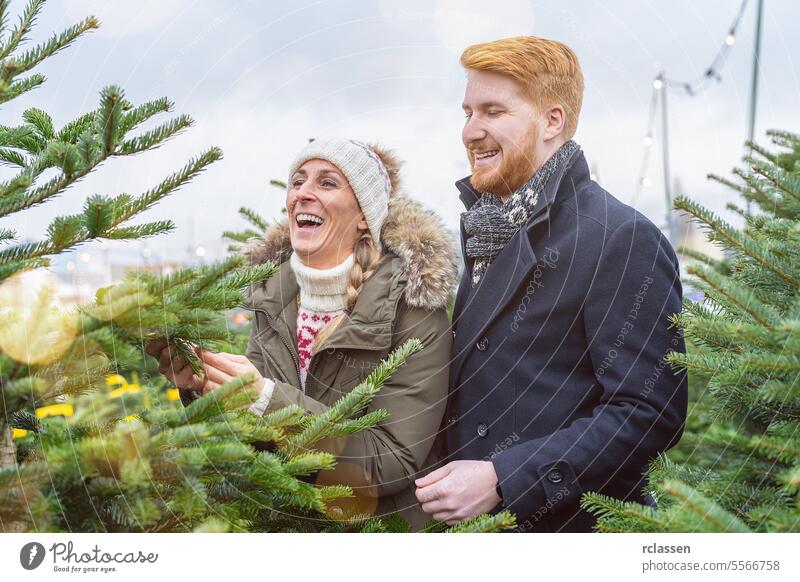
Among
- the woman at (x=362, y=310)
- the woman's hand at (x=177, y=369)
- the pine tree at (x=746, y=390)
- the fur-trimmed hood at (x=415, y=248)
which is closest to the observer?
the pine tree at (x=746, y=390)

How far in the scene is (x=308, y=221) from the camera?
1864 mm

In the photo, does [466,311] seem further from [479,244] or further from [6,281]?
[6,281]

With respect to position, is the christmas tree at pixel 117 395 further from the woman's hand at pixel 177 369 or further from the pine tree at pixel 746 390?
the pine tree at pixel 746 390

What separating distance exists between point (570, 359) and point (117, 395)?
1.09 meters

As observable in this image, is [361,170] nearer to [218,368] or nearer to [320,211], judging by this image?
[320,211]

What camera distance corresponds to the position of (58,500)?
3.56 feet

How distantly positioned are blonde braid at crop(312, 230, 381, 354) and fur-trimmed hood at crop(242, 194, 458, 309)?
54 millimetres

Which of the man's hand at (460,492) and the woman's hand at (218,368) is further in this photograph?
the man's hand at (460,492)

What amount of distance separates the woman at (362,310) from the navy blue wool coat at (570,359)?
131 millimetres

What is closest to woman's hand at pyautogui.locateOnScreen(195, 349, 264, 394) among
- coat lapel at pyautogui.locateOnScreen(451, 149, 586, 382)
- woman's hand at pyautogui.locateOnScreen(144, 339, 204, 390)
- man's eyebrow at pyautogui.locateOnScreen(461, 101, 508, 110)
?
woman's hand at pyautogui.locateOnScreen(144, 339, 204, 390)

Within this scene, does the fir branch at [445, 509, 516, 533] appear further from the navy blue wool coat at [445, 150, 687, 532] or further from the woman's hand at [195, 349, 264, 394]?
the woman's hand at [195, 349, 264, 394]

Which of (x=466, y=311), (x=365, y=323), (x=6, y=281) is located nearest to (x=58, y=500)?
(x=6, y=281)

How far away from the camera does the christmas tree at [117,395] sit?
41.9 inches

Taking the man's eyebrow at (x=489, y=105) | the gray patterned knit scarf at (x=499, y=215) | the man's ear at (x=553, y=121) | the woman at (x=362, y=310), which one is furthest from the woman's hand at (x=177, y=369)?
the man's ear at (x=553, y=121)
